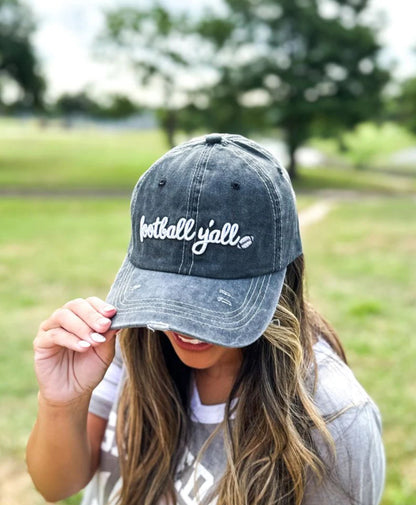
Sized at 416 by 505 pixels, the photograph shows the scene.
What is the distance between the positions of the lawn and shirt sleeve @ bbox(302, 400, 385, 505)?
5.41ft

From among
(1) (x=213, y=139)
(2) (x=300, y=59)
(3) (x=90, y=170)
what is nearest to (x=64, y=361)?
(1) (x=213, y=139)

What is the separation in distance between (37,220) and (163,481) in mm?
9980

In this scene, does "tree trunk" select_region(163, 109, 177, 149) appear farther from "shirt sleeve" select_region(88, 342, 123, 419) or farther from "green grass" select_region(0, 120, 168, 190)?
"shirt sleeve" select_region(88, 342, 123, 419)

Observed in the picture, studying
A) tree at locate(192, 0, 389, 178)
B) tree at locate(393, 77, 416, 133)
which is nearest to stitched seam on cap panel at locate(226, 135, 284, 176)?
tree at locate(192, 0, 389, 178)

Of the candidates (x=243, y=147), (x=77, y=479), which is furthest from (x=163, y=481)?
(x=243, y=147)

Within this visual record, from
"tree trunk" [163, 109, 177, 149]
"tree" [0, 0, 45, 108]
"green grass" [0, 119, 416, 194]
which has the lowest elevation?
"green grass" [0, 119, 416, 194]

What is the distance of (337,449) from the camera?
1.08 metres

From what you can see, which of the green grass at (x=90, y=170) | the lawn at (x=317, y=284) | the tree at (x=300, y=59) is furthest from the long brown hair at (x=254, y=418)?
the tree at (x=300, y=59)

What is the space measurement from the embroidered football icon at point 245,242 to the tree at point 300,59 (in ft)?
60.1

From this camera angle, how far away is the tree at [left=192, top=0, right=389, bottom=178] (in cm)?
1816

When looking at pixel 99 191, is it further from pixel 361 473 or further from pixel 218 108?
pixel 361 473

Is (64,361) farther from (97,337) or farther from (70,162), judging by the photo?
(70,162)

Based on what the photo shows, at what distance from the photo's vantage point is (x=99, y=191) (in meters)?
16.2

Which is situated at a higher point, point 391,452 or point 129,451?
point 129,451
